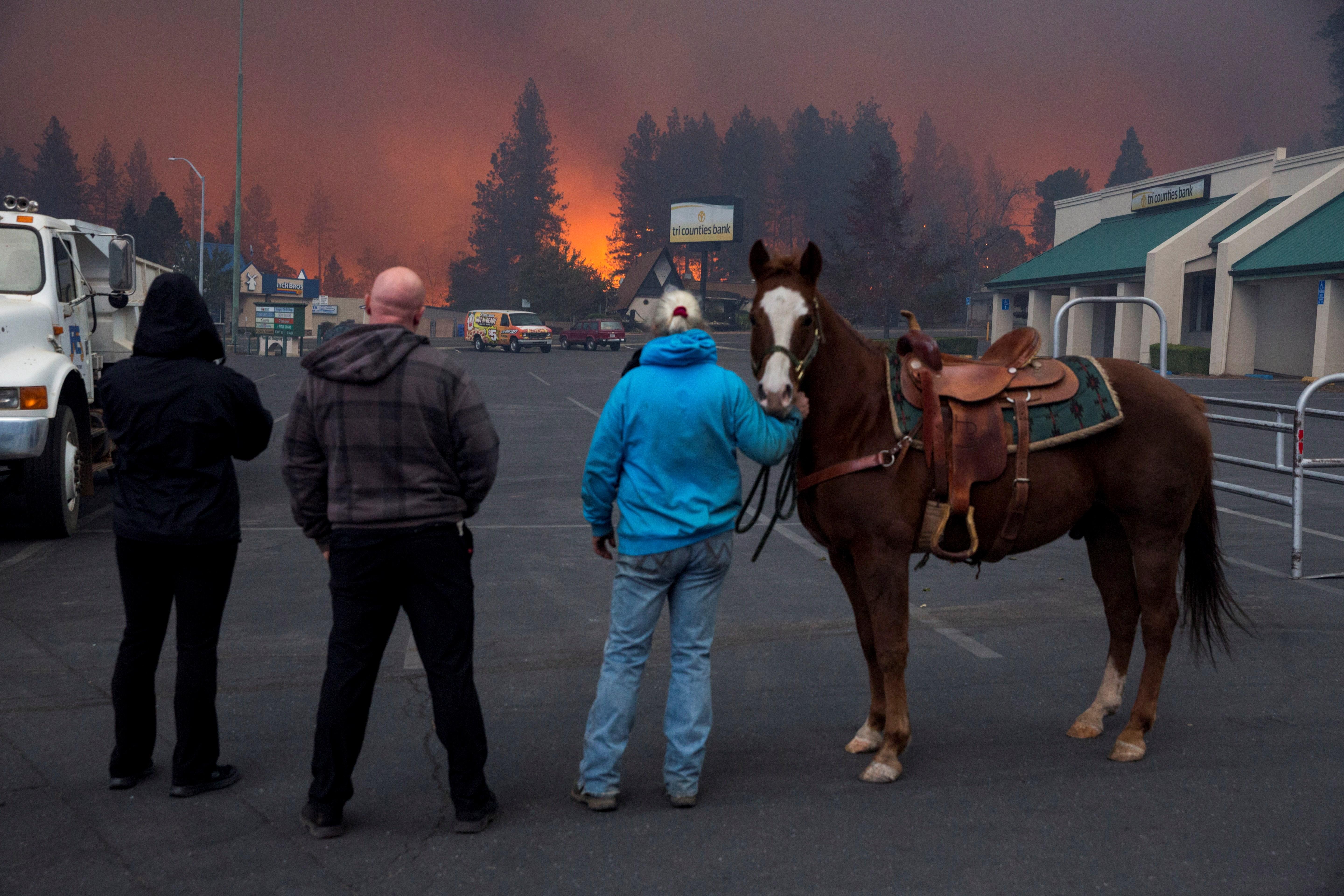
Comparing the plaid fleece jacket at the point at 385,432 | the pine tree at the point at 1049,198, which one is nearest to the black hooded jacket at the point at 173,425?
the plaid fleece jacket at the point at 385,432

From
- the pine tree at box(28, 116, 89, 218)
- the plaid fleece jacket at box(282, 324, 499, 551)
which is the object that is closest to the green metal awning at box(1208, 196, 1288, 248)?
the plaid fleece jacket at box(282, 324, 499, 551)

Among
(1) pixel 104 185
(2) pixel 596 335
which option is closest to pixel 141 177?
(1) pixel 104 185

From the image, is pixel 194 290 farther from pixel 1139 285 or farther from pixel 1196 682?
pixel 1139 285

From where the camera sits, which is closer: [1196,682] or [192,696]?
[192,696]

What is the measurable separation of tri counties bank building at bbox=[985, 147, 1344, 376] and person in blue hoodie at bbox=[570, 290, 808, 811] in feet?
98.9

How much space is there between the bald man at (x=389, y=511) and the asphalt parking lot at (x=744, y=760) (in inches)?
15.3

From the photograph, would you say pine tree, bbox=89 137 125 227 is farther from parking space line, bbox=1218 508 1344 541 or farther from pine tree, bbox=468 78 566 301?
parking space line, bbox=1218 508 1344 541

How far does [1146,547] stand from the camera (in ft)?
16.4

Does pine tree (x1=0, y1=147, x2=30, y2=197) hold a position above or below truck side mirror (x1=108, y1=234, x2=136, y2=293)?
above

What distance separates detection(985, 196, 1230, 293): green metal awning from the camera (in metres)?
42.7

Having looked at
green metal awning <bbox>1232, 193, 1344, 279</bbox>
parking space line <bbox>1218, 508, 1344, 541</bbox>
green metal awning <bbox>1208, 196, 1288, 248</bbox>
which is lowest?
parking space line <bbox>1218, 508, 1344, 541</bbox>

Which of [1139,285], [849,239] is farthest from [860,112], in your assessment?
[1139,285]

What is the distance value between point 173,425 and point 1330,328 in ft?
119

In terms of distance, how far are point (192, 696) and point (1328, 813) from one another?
14.2ft
